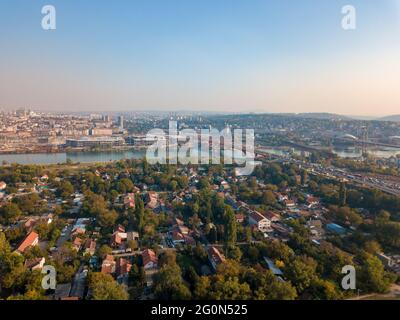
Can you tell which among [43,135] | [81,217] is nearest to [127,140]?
[43,135]

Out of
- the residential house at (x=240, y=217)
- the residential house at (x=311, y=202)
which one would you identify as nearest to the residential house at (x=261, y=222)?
the residential house at (x=240, y=217)

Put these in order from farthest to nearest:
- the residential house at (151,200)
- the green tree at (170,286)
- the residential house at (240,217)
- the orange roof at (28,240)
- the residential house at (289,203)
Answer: the residential house at (289,203) < the residential house at (151,200) < the residential house at (240,217) < the orange roof at (28,240) < the green tree at (170,286)

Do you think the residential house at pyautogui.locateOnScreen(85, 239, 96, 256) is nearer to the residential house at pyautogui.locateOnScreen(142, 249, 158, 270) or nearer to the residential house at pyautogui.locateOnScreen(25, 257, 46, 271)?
the residential house at pyautogui.locateOnScreen(25, 257, 46, 271)

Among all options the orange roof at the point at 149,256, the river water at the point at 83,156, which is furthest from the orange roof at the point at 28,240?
the river water at the point at 83,156

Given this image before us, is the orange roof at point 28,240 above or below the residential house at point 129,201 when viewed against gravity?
below

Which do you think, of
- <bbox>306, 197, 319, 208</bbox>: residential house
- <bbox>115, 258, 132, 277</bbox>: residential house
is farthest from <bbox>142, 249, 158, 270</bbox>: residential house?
<bbox>306, 197, 319, 208</bbox>: residential house

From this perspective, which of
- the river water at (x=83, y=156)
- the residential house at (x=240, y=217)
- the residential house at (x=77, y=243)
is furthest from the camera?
the river water at (x=83, y=156)

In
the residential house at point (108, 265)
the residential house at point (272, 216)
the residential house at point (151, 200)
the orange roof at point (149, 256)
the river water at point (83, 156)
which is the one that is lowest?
the residential house at point (108, 265)

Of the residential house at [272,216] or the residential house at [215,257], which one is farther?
the residential house at [272,216]

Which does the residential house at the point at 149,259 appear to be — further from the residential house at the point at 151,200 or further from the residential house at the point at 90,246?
the residential house at the point at 151,200
